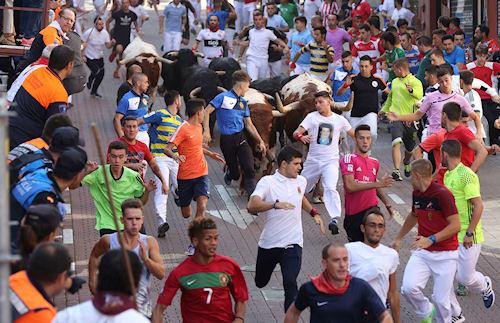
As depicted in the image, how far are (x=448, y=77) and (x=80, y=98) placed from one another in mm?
11495

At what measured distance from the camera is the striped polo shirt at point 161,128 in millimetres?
15484

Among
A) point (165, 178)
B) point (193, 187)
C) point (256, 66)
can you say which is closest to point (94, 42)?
point (256, 66)

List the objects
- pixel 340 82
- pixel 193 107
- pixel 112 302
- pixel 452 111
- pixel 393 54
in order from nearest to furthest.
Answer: pixel 112 302
pixel 452 111
pixel 193 107
pixel 340 82
pixel 393 54

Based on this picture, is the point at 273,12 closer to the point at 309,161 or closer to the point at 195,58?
the point at 195,58

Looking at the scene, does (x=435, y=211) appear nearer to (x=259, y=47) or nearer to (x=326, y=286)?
(x=326, y=286)

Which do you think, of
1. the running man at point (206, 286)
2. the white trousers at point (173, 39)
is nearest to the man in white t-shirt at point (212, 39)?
the white trousers at point (173, 39)

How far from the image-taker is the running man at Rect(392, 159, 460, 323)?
10.7m

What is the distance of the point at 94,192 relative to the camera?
12.0 meters

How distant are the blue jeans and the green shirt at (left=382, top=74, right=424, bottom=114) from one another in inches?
203

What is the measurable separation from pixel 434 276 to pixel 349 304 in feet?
8.10

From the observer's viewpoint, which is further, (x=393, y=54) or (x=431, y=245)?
(x=393, y=54)

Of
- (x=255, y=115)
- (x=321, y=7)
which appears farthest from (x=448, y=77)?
(x=321, y=7)

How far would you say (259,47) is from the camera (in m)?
24.3

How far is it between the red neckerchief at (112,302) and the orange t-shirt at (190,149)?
8069mm
